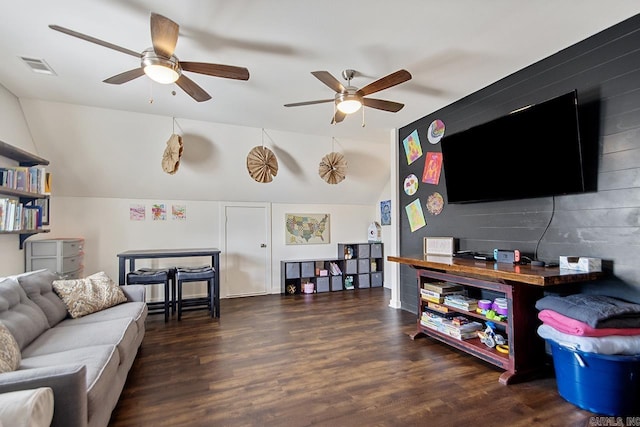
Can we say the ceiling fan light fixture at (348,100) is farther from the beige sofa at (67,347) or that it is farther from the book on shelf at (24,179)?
the book on shelf at (24,179)

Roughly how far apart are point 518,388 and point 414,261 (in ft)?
4.16

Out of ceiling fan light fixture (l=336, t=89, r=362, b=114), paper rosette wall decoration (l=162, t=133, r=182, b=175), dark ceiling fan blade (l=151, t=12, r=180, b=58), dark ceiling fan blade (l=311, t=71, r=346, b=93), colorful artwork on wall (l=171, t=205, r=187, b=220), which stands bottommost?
colorful artwork on wall (l=171, t=205, r=187, b=220)

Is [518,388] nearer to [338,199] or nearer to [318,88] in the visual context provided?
[318,88]

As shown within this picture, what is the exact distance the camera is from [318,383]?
234 centimetres

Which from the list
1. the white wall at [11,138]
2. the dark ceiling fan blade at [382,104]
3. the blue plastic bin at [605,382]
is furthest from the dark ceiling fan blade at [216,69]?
the blue plastic bin at [605,382]

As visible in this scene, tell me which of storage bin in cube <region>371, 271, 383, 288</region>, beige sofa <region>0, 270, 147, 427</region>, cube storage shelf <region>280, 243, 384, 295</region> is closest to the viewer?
beige sofa <region>0, 270, 147, 427</region>

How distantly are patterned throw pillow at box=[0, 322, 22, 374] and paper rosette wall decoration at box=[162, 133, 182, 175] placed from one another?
2.64 m

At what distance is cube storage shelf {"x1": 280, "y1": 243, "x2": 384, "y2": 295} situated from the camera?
556cm

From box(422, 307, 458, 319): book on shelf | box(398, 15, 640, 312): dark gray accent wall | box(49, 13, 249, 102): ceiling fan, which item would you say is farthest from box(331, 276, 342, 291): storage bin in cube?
box(49, 13, 249, 102): ceiling fan

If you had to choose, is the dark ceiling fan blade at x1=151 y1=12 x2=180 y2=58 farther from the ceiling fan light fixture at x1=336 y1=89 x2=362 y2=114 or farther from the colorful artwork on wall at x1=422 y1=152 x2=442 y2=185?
the colorful artwork on wall at x1=422 y1=152 x2=442 y2=185

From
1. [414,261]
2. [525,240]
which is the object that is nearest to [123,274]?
[414,261]

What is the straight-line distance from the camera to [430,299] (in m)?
3.20

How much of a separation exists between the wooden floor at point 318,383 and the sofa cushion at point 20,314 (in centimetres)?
75

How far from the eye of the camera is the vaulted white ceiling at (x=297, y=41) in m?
2.04
